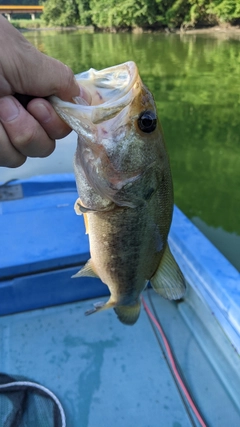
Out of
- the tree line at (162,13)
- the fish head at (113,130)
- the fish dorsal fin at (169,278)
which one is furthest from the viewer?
the tree line at (162,13)

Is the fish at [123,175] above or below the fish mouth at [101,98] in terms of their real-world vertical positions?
below

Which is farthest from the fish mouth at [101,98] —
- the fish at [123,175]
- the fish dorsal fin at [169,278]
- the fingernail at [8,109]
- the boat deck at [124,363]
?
the boat deck at [124,363]

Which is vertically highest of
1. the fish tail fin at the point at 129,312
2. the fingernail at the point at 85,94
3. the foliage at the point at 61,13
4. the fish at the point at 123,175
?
the fingernail at the point at 85,94

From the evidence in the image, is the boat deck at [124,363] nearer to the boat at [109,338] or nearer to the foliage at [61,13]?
the boat at [109,338]

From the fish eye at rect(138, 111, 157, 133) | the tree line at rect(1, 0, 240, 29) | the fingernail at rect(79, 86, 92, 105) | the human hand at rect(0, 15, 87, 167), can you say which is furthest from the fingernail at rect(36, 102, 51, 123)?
the tree line at rect(1, 0, 240, 29)

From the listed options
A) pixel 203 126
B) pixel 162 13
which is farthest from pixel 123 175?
pixel 162 13

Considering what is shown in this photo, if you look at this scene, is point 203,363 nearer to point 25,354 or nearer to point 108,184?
point 25,354

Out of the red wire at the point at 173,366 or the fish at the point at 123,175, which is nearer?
the fish at the point at 123,175

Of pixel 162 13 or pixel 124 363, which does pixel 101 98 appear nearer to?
→ pixel 124 363

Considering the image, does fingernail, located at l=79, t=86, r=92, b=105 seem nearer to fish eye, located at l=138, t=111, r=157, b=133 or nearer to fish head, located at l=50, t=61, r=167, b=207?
fish head, located at l=50, t=61, r=167, b=207

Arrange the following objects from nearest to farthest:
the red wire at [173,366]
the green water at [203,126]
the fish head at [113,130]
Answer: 1. the fish head at [113,130]
2. the red wire at [173,366]
3. the green water at [203,126]
